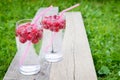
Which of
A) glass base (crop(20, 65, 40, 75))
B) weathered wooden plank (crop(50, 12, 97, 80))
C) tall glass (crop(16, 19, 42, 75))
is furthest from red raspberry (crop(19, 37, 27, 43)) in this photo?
weathered wooden plank (crop(50, 12, 97, 80))

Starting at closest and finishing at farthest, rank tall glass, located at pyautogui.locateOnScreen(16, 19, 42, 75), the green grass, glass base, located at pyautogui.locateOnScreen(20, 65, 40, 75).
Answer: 1. tall glass, located at pyautogui.locateOnScreen(16, 19, 42, 75)
2. glass base, located at pyautogui.locateOnScreen(20, 65, 40, 75)
3. the green grass

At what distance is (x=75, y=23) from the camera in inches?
140

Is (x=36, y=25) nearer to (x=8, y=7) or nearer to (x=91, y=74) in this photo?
Answer: (x=91, y=74)

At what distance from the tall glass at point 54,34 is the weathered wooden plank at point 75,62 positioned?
60 millimetres

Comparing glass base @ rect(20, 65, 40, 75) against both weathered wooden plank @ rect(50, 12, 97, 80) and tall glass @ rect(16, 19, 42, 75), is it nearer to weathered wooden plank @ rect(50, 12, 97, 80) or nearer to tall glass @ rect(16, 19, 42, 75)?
tall glass @ rect(16, 19, 42, 75)

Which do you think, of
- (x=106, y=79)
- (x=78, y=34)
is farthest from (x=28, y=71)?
(x=78, y=34)

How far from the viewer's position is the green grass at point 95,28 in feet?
9.55

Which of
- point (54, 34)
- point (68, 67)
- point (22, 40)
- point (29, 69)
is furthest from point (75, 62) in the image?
point (22, 40)

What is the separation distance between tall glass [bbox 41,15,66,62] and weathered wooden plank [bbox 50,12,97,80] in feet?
0.20

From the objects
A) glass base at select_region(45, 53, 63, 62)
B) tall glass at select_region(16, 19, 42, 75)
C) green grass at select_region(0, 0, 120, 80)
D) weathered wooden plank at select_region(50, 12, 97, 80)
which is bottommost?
green grass at select_region(0, 0, 120, 80)

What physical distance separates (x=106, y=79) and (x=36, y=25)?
1066mm

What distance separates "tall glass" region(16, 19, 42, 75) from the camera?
1786 millimetres

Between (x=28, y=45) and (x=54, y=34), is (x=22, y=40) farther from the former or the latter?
(x=54, y=34)

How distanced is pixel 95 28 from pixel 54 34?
7.05ft
